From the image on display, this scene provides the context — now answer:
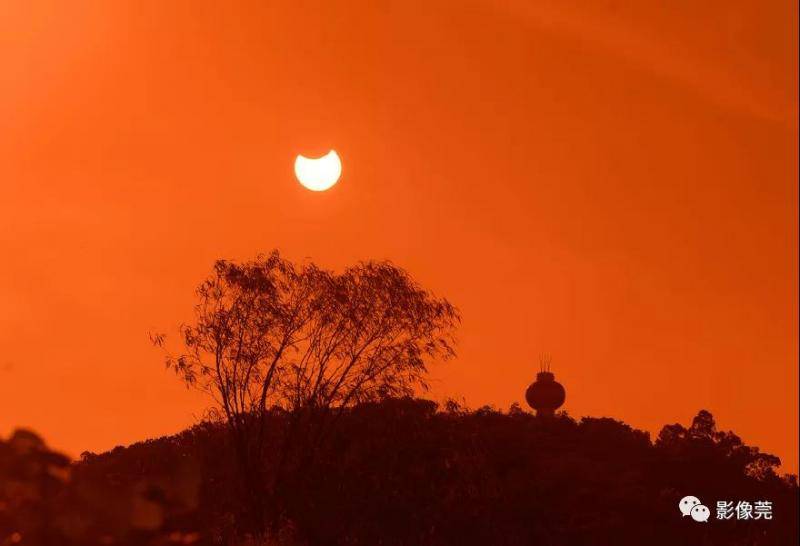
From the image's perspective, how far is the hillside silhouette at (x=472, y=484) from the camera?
168ft

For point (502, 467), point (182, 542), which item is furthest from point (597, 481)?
point (182, 542)

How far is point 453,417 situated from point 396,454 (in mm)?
8356

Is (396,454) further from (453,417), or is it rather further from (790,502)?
(790,502)
